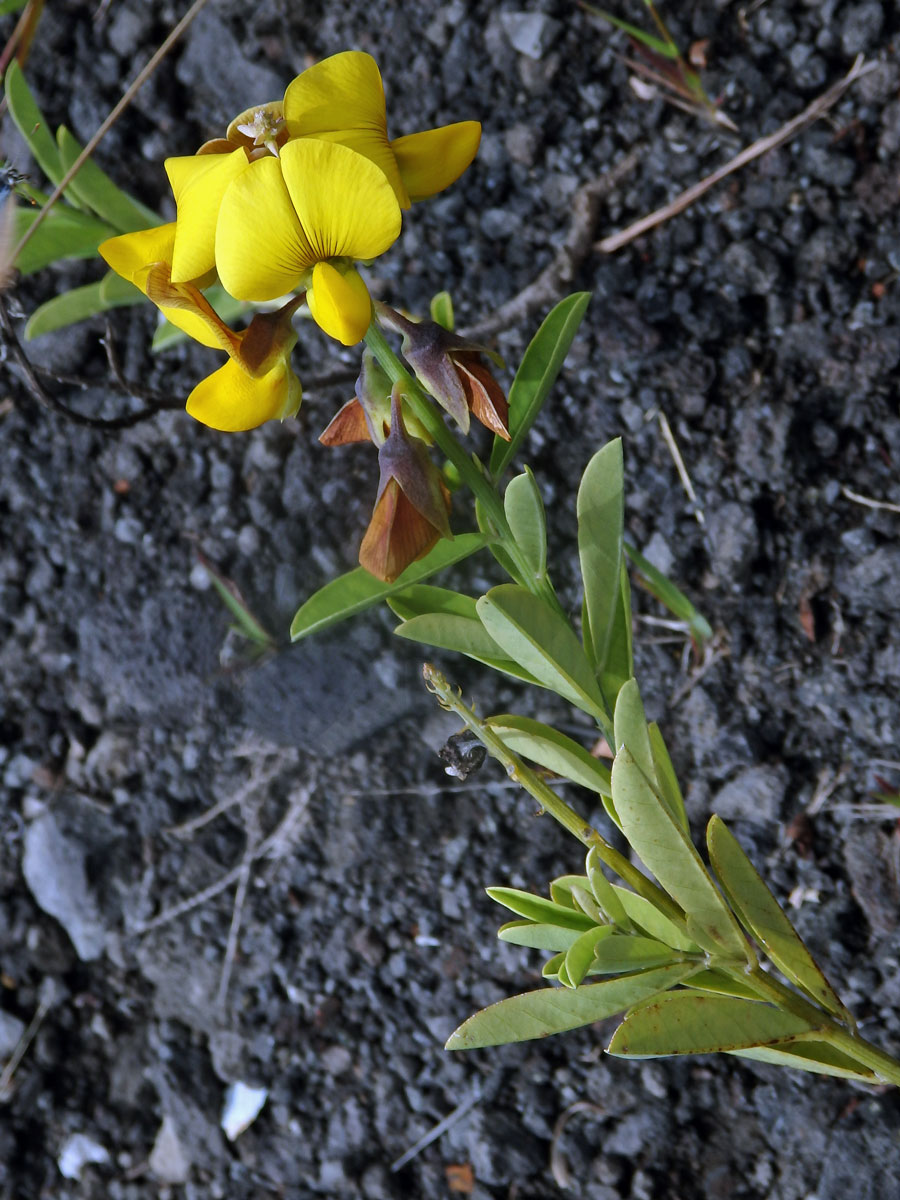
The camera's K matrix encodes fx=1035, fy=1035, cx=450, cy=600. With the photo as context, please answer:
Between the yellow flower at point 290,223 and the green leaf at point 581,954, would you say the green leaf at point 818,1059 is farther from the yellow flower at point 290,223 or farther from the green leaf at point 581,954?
the yellow flower at point 290,223

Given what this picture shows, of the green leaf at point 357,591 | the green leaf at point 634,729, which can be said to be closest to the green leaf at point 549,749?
the green leaf at point 634,729

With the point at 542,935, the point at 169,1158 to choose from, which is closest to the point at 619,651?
the point at 542,935

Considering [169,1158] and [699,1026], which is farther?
[169,1158]

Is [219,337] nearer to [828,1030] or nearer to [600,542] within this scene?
[600,542]

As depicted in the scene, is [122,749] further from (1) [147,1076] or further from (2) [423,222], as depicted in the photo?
(2) [423,222]

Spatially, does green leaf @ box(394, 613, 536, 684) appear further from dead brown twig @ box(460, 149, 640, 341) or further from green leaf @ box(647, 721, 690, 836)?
dead brown twig @ box(460, 149, 640, 341)

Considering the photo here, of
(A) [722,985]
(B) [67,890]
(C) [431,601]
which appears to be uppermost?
(C) [431,601]
